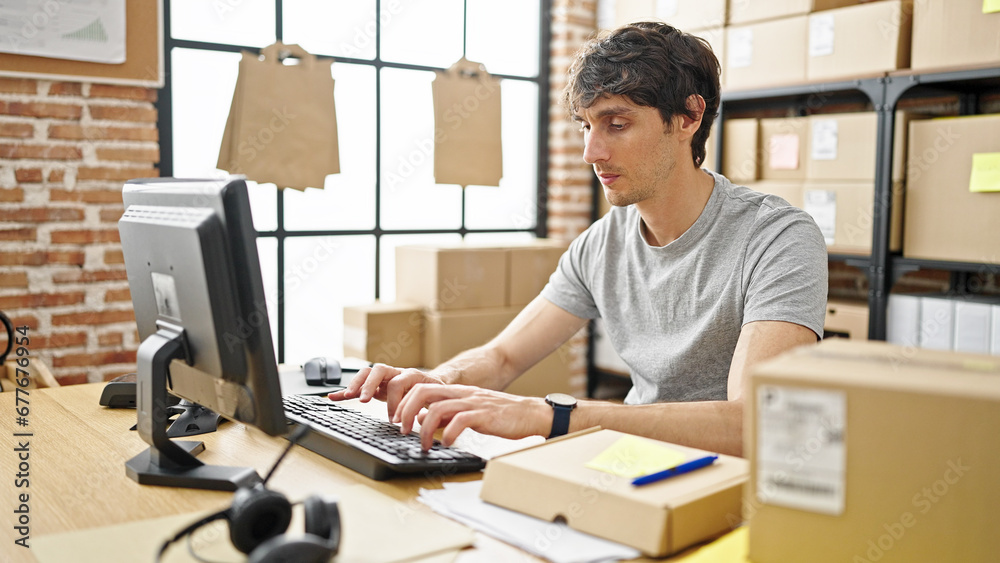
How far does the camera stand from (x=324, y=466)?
3.65 feet

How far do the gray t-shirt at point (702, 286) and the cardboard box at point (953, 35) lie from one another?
1.25 m

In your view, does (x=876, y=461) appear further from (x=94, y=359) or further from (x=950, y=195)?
(x=94, y=359)

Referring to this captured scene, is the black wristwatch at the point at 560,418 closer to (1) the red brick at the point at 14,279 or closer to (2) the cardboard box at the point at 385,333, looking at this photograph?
(2) the cardboard box at the point at 385,333

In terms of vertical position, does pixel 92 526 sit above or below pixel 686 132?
below

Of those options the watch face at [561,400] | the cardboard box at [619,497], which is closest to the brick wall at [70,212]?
the watch face at [561,400]

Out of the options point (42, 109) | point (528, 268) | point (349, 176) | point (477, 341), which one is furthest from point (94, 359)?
point (528, 268)

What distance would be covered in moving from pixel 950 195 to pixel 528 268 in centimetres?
140

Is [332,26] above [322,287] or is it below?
above

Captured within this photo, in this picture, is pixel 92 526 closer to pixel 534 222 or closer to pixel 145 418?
pixel 145 418

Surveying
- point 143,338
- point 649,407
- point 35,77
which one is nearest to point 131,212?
point 143,338

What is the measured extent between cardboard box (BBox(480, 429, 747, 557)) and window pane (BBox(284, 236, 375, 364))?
2.16m

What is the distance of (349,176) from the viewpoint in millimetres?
3064

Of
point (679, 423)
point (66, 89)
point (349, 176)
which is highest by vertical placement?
point (66, 89)

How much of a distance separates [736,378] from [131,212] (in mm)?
958
